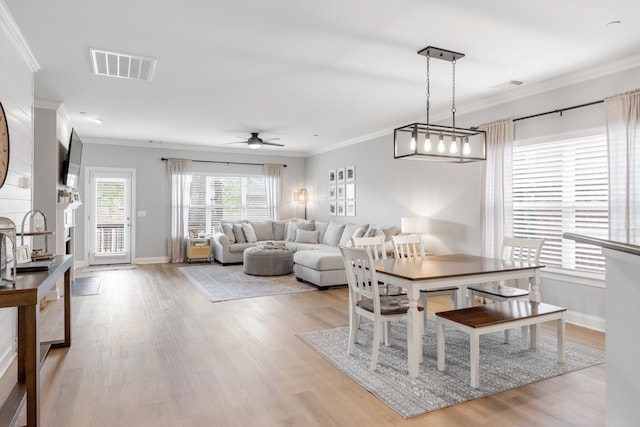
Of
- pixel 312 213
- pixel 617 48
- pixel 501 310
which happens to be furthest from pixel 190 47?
pixel 312 213

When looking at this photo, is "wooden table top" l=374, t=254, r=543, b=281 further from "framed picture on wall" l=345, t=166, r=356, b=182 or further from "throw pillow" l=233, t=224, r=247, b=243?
"throw pillow" l=233, t=224, r=247, b=243

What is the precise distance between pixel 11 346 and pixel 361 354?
294cm

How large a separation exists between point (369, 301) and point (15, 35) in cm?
361

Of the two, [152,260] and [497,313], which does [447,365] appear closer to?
[497,313]

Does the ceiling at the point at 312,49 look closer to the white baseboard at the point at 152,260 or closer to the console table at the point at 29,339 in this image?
the console table at the point at 29,339

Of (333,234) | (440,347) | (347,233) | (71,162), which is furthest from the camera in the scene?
(333,234)

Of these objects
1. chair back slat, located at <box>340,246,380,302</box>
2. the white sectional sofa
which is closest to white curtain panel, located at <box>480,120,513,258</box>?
the white sectional sofa

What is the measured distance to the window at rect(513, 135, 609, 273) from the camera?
13.0 ft

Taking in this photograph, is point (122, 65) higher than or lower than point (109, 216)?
higher

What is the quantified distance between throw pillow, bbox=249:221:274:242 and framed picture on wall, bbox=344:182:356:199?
2.03m

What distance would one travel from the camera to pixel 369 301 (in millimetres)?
3258

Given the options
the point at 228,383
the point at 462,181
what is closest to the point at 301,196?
the point at 462,181

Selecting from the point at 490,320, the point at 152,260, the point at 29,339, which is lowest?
the point at 152,260

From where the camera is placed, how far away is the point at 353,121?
643 centimetres
